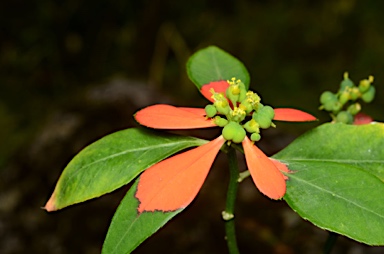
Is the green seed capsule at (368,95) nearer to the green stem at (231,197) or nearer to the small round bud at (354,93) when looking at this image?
the small round bud at (354,93)

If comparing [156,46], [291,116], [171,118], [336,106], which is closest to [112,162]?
[171,118]

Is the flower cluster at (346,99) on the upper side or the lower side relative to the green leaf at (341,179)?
upper

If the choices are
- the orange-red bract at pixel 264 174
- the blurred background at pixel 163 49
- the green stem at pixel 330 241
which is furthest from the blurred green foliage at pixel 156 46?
the orange-red bract at pixel 264 174

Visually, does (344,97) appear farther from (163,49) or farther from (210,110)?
(163,49)

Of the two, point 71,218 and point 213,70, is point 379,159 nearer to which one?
point 213,70

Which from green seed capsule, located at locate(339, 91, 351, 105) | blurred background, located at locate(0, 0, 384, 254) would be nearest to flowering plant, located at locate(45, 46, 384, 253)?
green seed capsule, located at locate(339, 91, 351, 105)

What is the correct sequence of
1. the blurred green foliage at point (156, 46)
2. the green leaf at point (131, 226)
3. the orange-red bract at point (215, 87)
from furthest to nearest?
the blurred green foliage at point (156, 46) → the orange-red bract at point (215, 87) → the green leaf at point (131, 226)

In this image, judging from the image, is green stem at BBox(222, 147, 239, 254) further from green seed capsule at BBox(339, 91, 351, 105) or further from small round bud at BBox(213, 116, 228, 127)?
green seed capsule at BBox(339, 91, 351, 105)

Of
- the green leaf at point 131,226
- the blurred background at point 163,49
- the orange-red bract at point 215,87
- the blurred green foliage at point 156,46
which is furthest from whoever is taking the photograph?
the blurred green foliage at point 156,46
